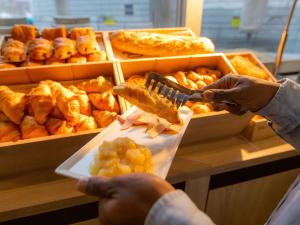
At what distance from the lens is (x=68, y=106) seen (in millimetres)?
910

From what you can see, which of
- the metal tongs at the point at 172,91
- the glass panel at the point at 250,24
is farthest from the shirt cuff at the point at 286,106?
the glass panel at the point at 250,24

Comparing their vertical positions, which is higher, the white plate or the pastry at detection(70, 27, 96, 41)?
the pastry at detection(70, 27, 96, 41)

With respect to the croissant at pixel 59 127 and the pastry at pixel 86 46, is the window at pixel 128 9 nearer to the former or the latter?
the pastry at pixel 86 46

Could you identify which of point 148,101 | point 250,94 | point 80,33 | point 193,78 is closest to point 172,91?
point 148,101

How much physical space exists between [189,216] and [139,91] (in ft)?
1.32

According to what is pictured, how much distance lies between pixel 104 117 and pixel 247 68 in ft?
2.39

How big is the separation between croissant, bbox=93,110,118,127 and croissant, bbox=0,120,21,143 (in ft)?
0.91

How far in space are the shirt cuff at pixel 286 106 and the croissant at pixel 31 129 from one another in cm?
77

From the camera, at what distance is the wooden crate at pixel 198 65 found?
0.94 meters

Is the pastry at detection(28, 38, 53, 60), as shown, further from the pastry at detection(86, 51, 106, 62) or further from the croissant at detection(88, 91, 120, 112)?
the croissant at detection(88, 91, 120, 112)

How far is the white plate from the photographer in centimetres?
61

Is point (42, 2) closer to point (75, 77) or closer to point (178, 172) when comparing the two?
point (75, 77)

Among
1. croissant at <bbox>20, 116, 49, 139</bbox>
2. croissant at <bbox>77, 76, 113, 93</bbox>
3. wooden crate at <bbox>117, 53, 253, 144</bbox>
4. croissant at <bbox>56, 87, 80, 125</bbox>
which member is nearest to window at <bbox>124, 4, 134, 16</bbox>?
wooden crate at <bbox>117, 53, 253, 144</bbox>

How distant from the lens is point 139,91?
75cm
